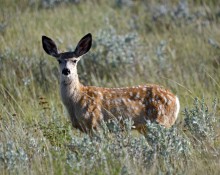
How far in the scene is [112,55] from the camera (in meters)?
11.7

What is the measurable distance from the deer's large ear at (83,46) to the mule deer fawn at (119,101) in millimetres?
180

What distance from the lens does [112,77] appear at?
10.9 m

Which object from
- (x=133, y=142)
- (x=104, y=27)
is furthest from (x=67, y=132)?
(x=104, y=27)

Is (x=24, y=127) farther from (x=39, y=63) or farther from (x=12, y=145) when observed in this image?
(x=39, y=63)

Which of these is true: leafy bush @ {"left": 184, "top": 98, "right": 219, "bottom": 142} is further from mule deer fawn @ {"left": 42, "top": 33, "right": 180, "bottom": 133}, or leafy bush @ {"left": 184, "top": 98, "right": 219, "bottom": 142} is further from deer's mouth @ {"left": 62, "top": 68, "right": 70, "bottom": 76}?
deer's mouth @ {"left": 62, "top": 68, "right": 70, "bottom": 76}

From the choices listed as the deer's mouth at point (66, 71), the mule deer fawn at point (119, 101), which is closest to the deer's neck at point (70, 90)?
the mule deer fawn at point (119, 101)

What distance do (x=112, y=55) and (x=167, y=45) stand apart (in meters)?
1.21

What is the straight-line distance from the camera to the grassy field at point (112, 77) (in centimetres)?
655

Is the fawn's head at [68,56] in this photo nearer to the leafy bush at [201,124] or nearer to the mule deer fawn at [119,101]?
the mule deer fawn at [119,101]

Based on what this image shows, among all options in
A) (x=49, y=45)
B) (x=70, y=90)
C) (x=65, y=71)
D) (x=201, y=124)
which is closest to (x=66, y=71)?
(x=65, y=71)

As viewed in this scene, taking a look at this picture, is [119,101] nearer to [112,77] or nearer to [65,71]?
[65,71]

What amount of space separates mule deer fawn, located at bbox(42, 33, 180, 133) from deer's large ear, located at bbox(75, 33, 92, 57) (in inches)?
7.1

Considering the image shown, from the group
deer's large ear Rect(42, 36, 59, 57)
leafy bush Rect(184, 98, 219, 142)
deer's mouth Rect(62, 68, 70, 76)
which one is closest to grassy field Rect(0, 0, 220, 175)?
leafy bush Rect(184, 98, 219, 142)

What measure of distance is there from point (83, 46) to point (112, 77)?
2.26 m
